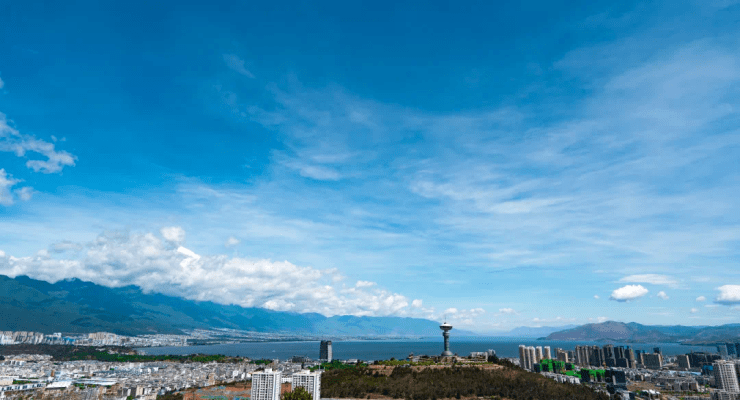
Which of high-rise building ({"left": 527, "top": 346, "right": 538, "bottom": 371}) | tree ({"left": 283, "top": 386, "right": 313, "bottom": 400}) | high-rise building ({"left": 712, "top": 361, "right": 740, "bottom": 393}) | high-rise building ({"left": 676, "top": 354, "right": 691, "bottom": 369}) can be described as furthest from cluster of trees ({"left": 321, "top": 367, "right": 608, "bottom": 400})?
high-rise building ({"left": 676, "top": 354, "right": 691, "bottom": 369})

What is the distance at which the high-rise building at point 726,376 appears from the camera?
101250 mm

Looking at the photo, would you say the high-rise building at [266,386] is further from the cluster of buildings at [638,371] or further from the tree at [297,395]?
the cluster of buildings at [638,371]

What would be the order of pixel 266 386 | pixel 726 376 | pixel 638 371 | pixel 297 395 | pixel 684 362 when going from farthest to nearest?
pixel 684 362 → pixel 638 371 → pixel 726 376 → pixel 266 386 → pixel 297 395

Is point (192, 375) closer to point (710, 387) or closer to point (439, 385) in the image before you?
point (439, 385)

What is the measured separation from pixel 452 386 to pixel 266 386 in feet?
69.3

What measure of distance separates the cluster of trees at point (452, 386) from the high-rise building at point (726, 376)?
67.2 meters

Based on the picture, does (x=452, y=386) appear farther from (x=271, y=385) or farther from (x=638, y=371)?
(x=638, y=371)

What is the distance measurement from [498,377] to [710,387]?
278 feet

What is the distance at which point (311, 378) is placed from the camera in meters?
51.4

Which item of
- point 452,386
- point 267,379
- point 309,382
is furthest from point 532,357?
point 267,379

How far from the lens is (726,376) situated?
102500mm

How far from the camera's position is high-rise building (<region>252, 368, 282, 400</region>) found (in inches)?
1973

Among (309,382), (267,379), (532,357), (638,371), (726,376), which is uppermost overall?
(267,379)

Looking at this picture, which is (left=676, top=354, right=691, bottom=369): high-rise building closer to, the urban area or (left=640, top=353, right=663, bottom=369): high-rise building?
the urban area
